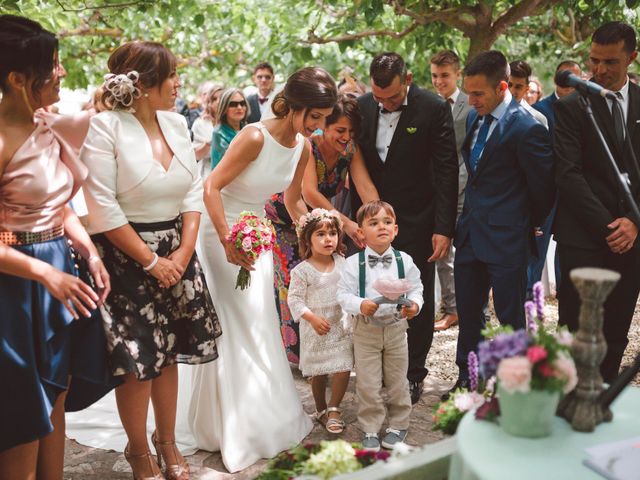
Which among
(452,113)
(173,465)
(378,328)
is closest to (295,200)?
(378,328)

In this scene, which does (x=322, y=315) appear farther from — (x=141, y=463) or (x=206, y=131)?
(x=206, y=131)

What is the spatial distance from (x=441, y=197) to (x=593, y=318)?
250 cm

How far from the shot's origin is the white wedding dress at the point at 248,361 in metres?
3.96

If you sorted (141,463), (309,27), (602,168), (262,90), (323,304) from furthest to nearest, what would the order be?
(262,90), (309,27), (323,304), (602,168), (141,463)

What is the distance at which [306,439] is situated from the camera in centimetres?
416

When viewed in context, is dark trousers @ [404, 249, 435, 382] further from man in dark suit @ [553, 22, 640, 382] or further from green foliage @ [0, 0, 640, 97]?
green foliage @ [0, 0, 640, 97]

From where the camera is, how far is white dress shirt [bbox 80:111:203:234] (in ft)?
10.6

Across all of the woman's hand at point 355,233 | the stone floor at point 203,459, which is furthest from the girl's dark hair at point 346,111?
the stone floor at point 203,459

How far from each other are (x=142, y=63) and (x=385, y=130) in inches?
71.8

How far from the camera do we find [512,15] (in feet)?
20.6

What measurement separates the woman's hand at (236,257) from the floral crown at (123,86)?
3.10 feet

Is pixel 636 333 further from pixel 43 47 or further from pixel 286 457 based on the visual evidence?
pixel 43 47

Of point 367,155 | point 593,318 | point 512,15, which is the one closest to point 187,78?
point 512,15

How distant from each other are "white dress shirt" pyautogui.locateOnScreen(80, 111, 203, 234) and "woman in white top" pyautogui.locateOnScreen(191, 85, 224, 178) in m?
5.11
